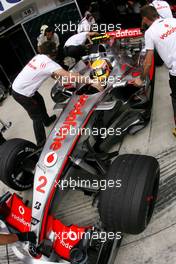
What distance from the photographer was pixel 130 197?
270cm

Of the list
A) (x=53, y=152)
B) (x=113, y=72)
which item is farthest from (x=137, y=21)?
(x=53, y=152)

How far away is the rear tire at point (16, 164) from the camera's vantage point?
12.5ft

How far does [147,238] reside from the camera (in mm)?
3293

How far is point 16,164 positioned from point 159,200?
181 centimetres

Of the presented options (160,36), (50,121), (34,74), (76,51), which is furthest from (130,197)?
(76,51)

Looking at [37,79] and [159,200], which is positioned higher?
[37,79]

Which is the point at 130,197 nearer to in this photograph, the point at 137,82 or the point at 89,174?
the point at 89,174

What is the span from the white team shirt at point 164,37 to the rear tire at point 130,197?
150cm

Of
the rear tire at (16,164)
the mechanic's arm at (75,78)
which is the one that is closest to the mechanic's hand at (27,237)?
the rear tire at (16,164)

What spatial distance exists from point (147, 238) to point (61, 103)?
91.5 inches

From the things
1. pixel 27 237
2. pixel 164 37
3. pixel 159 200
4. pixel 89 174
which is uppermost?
pixel 164 37

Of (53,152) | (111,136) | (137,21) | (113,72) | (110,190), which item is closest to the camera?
(110,190)

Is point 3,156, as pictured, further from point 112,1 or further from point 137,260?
point 112,1

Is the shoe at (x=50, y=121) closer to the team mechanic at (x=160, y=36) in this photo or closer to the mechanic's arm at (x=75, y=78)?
the mechanic's arm at (x=75, y=78)
